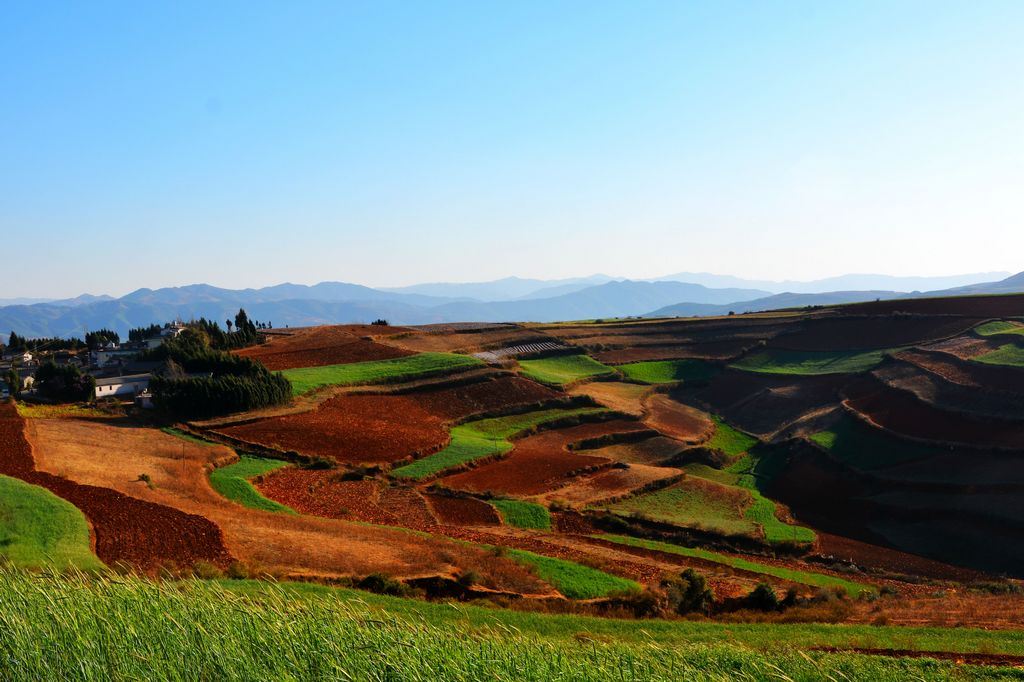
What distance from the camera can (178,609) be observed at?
1045 cm

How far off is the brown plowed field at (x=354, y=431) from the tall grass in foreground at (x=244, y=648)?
32131mm

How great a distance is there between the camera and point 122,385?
5369 centimetres

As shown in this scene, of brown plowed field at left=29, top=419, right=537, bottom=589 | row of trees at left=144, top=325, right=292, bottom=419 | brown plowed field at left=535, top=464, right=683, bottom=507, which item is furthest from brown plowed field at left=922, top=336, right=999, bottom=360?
row of trees at left=144, top=325, right=292, bottom=419

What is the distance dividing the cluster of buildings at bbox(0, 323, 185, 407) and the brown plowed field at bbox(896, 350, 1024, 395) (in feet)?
188

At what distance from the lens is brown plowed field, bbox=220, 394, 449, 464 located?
43.8 meters

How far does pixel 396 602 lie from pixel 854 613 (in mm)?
14361

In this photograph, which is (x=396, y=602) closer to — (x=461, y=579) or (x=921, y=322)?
(x=461, y=579)

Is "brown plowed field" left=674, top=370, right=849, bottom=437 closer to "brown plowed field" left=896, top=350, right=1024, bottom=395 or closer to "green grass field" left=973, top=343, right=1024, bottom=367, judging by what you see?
"brown plowed field" left=896, top=350, right=1024, bottom=395

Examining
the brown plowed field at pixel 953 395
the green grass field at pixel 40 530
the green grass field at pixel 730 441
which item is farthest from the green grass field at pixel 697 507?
the green grass field at pixel 40 530

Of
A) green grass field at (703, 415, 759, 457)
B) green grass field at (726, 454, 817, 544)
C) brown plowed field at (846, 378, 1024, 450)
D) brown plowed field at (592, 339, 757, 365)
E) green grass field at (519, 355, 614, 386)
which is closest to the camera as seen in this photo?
green grass field at (726, 454, 817, 544)

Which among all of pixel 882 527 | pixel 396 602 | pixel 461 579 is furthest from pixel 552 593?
pixel 882 527

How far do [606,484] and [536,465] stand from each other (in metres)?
5.04

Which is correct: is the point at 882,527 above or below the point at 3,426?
below

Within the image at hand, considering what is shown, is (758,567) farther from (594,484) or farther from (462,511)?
(462,511)
